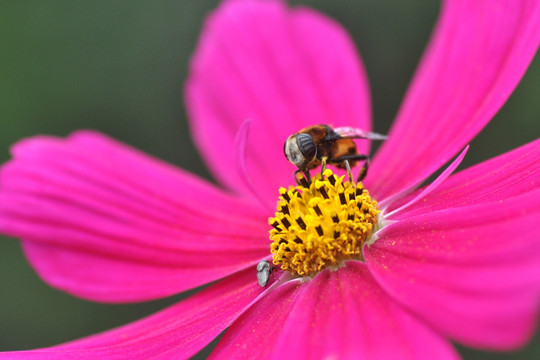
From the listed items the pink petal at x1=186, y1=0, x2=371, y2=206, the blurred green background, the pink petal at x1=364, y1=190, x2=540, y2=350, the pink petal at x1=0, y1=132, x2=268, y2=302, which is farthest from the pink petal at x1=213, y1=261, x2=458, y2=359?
the blurred green background

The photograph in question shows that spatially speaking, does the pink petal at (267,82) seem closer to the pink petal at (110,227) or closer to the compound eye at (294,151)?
the pink petal at (110,227)

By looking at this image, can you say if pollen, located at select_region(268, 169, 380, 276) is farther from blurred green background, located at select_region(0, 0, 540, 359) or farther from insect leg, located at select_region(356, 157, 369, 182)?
blurred green background, located at select_region(0, 0, 540, 359)

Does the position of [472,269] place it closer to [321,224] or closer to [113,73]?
[321,224]

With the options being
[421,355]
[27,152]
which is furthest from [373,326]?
[27,152]

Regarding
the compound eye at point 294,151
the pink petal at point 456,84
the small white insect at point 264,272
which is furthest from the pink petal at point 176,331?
the pink petal at point 456,84

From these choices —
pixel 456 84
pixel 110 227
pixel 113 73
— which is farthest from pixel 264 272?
pixel 113 73
